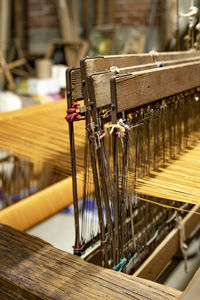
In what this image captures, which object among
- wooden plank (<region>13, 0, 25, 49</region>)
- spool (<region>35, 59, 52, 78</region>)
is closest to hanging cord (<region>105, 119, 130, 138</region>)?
spool (<region>35, 59, 52, 78</region>)

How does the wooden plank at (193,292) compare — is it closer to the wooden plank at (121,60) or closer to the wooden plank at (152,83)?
the wooden plank at (152,83)

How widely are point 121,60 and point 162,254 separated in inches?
34.0

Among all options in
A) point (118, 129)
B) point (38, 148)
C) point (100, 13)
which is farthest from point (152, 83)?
point (100, 13)

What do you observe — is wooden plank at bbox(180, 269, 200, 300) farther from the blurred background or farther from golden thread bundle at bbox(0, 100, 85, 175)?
the blurred background

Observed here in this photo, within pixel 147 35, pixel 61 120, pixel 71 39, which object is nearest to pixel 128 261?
pixel 61 120

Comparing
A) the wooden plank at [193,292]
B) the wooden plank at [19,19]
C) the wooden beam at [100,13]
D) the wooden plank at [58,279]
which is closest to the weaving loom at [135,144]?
the wooden plank at [58,279]

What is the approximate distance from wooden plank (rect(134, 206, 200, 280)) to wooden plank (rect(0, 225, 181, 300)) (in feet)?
1.28

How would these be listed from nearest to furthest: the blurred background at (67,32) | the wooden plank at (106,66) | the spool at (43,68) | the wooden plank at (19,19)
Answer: the wooden plank at (106,66) < the spool at (43,68) < the blurred background at (67,32) < the wooden plank at (19,19)

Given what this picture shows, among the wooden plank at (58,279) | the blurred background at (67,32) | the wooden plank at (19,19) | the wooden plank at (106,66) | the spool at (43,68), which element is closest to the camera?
the wooden plank at (58,279)

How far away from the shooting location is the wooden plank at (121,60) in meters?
1.14

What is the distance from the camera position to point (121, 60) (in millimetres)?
1366

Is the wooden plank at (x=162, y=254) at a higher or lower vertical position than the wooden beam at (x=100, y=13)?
lower

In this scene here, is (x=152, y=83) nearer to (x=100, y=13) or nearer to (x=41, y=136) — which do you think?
(x=41, y=136)

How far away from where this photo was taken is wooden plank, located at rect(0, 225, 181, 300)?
98 centimetres
